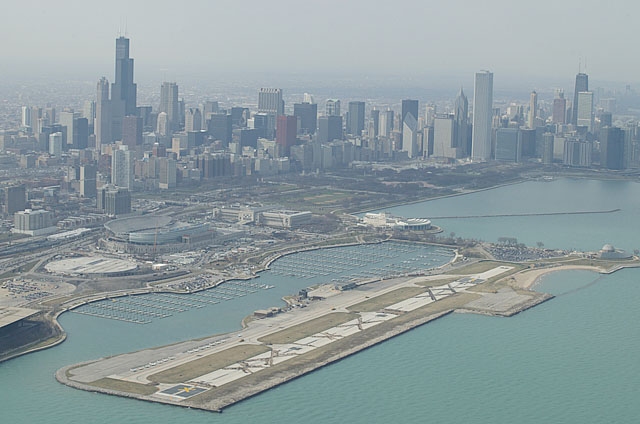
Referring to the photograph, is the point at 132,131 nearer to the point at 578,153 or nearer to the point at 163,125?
the point at 163,125

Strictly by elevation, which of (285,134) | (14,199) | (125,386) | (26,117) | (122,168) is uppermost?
(26,117)

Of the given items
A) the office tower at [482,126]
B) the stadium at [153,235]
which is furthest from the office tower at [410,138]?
the stadium at [153,235]

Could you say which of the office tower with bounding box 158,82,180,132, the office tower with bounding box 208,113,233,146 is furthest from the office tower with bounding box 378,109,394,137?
the office tower with bounding box 158,82,180,132

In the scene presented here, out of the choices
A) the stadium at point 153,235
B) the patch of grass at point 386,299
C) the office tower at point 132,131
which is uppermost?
the office tower at point 132,131

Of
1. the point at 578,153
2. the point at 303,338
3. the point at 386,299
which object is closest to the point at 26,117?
the point at 578,153

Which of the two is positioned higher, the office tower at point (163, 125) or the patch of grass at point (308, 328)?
the office tower at point (163, 125)

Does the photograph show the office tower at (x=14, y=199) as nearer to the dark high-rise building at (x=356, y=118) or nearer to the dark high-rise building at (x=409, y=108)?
the dark high-rise building at (x=356, y=118)

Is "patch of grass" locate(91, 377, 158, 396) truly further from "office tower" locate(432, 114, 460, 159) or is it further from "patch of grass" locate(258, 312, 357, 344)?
"office tower" locate(432, 114, 460, 159)
